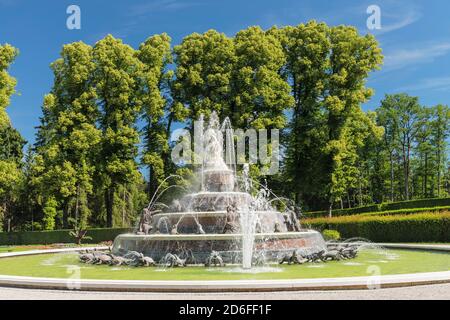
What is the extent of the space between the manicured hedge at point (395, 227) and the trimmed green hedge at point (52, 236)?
530 inches

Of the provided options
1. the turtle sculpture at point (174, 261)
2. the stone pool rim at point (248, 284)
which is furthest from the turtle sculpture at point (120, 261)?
the stone pool rim at point (248, 284)

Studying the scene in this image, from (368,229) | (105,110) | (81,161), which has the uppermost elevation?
(105,110)

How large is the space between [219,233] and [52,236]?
20509 millimetres

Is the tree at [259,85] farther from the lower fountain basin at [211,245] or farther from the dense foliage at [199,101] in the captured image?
the lower fountain basin at [211,245]

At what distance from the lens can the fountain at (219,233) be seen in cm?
Answer: 1538

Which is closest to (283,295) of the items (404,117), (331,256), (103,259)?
(331,256)

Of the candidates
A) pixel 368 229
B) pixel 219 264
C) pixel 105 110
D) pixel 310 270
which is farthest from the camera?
pixel 105 110

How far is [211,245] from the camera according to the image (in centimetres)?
1541

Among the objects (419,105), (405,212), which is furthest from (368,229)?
(419,105)

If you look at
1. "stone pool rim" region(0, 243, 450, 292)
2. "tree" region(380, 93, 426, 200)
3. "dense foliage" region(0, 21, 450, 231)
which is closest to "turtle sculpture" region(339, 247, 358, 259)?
"stone pool rim" region(0, 243, 450, 292)

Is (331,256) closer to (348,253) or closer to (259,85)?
(348,253)

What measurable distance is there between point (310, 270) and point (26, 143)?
49425mm
